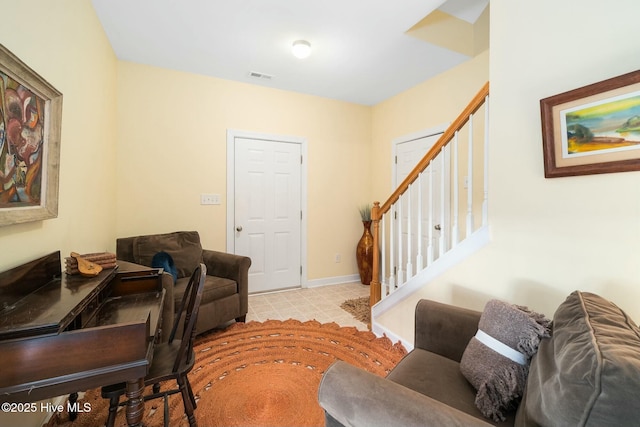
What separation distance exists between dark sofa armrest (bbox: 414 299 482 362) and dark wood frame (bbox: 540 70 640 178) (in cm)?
80

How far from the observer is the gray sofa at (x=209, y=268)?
7.77 ft

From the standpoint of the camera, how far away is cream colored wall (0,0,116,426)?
1.21 m

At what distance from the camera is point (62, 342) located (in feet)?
2.90

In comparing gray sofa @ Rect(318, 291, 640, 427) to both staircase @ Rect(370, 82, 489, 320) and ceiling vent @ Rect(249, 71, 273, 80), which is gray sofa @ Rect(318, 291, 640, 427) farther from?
ceiling vent @ Rect(249, 71, 273, 80)

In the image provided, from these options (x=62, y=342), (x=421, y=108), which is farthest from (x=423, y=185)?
(x=62, y=342)

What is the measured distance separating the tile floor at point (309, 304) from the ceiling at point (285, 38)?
2.65 m

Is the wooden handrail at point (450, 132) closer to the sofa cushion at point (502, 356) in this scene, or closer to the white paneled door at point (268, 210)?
the sofa cushion at point (502, 356)

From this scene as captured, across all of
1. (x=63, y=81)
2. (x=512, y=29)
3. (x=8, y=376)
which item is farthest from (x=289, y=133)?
(x=8, y=376)

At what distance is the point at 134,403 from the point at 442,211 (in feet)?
6.33

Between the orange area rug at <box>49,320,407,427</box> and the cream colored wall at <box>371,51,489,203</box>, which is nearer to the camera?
the orange area rug at <box>49,320,407,427</box>

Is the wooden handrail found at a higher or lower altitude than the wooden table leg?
higher

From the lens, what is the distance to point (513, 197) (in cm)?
153

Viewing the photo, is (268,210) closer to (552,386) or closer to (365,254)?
(365,254)

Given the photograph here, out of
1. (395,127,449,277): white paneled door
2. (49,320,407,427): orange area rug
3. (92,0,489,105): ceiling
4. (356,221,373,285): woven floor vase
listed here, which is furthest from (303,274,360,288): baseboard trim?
(92,0,489,105): ceiling
